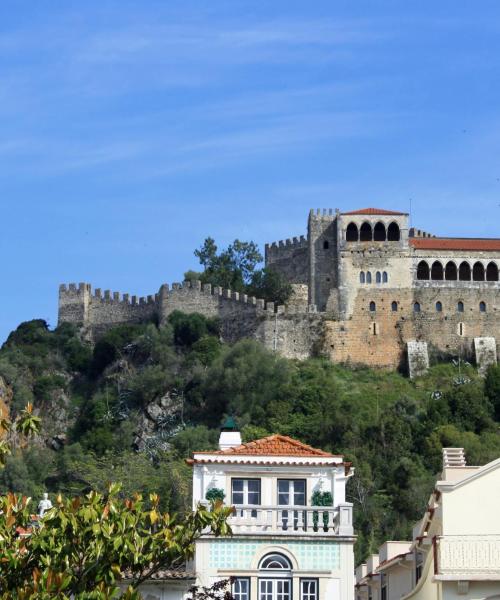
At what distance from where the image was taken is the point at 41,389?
116812mm

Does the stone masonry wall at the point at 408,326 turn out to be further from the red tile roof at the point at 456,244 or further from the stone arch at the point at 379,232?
the stone arch at the point at 379,232

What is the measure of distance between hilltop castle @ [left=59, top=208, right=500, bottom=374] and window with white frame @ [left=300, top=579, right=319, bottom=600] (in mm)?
69825

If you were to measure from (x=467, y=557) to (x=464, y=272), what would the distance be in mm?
80601

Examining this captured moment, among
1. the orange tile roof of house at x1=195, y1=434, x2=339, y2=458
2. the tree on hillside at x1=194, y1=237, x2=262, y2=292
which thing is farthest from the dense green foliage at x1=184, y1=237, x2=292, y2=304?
the orange tile roof of house at x1=195, y1=434, x2=339, y2=458

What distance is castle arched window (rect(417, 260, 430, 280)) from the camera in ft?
363

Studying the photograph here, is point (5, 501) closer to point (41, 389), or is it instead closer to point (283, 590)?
point (283, 590)

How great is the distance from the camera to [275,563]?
38625mm

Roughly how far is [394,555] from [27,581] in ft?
54.9

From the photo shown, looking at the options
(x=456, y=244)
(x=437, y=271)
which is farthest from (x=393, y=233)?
(x=456, y=244)

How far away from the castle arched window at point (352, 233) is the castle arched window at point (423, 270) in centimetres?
436

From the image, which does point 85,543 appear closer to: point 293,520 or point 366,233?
point 293,520

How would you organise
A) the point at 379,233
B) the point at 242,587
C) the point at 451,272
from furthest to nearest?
the point at 379,233 < the point at 451,272 < the point at 242,587

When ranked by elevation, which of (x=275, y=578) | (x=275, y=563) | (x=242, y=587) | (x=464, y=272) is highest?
(x=464, y=272)

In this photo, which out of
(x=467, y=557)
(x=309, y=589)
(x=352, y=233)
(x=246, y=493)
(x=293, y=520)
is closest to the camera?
(x=467, y=557)
